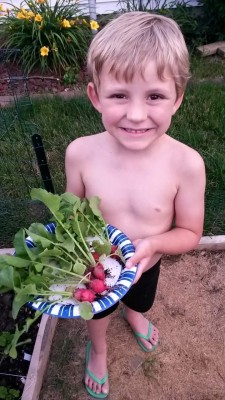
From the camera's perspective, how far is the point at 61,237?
4.46ft

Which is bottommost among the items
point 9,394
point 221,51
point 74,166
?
point 9,394

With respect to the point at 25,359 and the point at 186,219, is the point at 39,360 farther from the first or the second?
the point at 186,219

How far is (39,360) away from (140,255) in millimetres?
830

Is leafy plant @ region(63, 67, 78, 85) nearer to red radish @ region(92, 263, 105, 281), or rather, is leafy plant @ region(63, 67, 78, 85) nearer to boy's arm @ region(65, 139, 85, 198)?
boy's arm @ region(65, 139, 85, 198)

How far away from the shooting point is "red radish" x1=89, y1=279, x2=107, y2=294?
130cm

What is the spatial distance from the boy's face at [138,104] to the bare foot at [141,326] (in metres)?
1.09

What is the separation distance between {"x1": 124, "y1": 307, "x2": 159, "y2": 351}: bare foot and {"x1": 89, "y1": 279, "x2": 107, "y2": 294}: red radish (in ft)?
2.88

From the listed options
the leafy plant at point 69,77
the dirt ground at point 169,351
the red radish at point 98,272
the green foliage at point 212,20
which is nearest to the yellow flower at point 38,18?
the leafy plant at point 69,77

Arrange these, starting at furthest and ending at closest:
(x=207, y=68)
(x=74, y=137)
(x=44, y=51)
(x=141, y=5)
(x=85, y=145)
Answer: (x=141, y=5) < (x=207, y=68) < (x=44, y=51) < (x=74, y=137) < (x=85, y=145)

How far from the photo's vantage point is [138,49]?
129cm

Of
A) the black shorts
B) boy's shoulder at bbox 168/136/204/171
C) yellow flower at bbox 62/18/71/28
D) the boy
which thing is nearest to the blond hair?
the boy

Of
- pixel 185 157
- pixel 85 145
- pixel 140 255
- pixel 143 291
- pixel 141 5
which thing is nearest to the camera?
pixel 140 255

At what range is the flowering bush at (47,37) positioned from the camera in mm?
4578

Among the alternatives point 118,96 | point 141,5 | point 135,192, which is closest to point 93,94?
point 118,96
